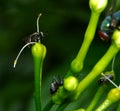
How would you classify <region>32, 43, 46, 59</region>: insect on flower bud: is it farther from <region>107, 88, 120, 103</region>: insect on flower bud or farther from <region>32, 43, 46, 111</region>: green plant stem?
<region>107, 88, 120, 103</region>: insect on flower bud

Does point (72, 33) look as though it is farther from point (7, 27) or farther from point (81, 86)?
point (81, 86)

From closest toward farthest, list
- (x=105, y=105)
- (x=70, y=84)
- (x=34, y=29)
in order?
(x=70, y=84) → (x=105, y=105) → (x=34, y=29)

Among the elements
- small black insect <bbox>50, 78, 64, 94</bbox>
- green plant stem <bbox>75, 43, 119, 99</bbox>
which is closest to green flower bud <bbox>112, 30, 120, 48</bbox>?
green plant stem <bbox>75, 43, 119, 99</bbox>

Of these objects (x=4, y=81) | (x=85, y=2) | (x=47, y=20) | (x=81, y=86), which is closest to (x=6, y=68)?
(x=4, y=81)

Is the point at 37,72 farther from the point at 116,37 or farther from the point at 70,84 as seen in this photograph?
the point at 116,37

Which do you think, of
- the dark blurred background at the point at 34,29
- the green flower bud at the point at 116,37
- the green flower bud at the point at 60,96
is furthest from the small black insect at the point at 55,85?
the dark blurred background at the point at 34,29

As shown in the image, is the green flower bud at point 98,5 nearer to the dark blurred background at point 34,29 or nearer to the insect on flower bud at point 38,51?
the insect on flower bud at point 38,51

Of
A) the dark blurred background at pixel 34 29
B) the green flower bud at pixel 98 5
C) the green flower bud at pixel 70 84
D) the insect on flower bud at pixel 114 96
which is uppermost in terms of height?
the dark blurred background at pixel 34 29

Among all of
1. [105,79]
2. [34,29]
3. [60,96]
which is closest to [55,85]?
[60,96]
